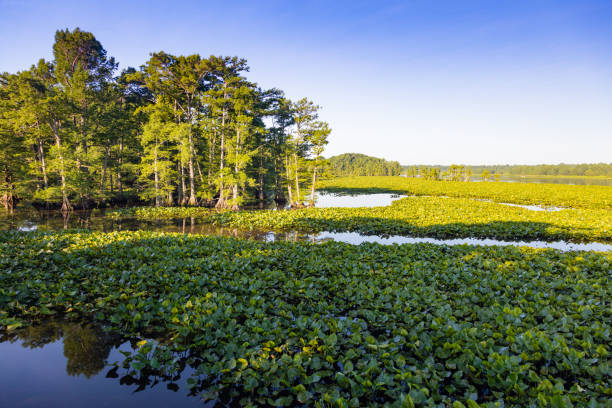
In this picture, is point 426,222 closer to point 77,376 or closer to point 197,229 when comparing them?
point 197,229

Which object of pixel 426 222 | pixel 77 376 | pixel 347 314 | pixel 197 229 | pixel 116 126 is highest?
pixel 116 126

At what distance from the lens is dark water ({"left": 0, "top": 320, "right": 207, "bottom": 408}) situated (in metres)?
3.72

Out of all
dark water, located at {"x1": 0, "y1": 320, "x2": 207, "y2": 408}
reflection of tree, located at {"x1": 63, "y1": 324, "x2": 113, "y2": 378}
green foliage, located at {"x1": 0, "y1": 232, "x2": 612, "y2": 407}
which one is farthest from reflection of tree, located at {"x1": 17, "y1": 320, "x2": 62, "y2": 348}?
green foliage, located at {"x1": 0, "y1": 232, "x2": 612, "y2": 407}

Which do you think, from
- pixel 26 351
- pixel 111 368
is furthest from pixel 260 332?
pixel 26 351

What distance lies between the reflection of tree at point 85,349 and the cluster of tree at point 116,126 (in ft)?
59.4

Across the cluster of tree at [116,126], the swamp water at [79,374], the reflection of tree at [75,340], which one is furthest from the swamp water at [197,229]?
the swamp water at [79,374]

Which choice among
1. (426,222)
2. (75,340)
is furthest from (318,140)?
(75,340)

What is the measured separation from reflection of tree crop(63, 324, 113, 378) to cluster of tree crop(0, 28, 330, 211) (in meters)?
18.1

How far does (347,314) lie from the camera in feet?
19.2

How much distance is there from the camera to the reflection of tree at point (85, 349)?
4391 mm

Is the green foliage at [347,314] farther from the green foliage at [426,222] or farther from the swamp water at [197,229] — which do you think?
the green foliage at [426,222]

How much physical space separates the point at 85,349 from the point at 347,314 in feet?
16.8

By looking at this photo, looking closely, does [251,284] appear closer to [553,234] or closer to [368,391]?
[368,391]

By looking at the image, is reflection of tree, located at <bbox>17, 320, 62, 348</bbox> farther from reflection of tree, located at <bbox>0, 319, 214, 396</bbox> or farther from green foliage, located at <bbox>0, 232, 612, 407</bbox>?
green foliage, located at <bbox>0, 232, 612, 407</bbox>
